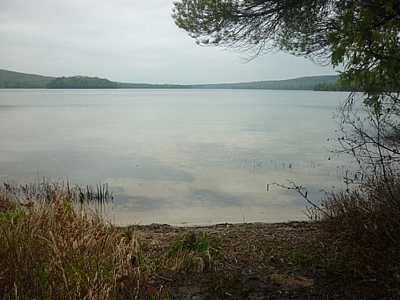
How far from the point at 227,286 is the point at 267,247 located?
874 mm

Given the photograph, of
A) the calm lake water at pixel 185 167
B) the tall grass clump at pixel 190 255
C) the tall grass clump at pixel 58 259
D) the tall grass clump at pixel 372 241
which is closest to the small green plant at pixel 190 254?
the tall grass clump at pixel 190 255

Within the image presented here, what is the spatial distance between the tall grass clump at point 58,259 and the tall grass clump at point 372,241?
1.70 metres

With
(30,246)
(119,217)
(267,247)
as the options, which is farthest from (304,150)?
(30,246)

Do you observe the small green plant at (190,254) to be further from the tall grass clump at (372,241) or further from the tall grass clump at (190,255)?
the tall grass clump at (372,241)

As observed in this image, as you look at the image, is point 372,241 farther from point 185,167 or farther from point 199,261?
point 185,167

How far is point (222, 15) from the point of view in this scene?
592 cm

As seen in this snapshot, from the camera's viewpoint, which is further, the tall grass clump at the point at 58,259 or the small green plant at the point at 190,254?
the small green plant at the point at 190,254

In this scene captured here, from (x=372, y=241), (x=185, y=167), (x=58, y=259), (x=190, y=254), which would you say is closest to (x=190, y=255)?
(x=190, y=254)

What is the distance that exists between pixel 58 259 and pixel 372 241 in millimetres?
2199

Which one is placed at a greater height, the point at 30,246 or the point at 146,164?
the point at 30,246

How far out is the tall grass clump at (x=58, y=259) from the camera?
7.28ft

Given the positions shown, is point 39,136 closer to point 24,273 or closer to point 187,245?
point 187,245

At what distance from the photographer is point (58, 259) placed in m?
2.65

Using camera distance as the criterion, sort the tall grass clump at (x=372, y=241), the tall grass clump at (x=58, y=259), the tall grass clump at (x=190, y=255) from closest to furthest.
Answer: the tall grass clump at (x=58, y=259) < the tall grass clump at (x=372, y=241) < the tall grass clump at (x=190, y=255)
